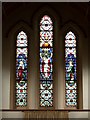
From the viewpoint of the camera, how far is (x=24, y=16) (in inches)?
379

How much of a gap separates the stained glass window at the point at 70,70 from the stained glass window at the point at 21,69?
1.26m

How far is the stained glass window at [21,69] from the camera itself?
9.54 m

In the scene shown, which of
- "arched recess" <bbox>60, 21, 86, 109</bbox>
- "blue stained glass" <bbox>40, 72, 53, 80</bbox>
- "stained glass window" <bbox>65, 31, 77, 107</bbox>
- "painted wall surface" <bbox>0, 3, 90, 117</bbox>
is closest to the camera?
"painted wall surface" <bbox>0, 3, 90, 117</bbox>

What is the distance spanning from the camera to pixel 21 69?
9664 mm

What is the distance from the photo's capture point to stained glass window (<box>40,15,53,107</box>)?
9531mm

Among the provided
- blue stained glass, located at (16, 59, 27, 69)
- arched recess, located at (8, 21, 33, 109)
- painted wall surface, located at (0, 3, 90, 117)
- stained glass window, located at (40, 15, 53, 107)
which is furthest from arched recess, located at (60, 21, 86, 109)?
blue stained glass, located at (16, 59, 27, 69)

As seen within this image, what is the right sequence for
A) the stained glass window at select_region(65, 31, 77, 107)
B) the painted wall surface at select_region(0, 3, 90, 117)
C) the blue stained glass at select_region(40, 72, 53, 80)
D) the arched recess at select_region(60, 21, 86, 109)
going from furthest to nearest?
the blue stained glass at select_region(40, 72, 53, 80)
the stained glass window at select_region(65, 31, 77, 107)
the arched recess at select_region(60, 21, 86, 109)
the painted wall surface at select_region(0, 3, 90, 117)

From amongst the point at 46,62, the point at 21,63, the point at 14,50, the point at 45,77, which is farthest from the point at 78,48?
the point at 14,50

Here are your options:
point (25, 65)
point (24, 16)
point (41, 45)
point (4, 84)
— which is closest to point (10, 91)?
point (4, 84)

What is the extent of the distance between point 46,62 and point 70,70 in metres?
0.78

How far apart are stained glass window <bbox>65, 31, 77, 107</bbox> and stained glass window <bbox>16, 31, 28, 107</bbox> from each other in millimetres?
1260

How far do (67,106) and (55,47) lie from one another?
1.81 meters

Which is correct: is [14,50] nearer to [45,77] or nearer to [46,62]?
[46,62]

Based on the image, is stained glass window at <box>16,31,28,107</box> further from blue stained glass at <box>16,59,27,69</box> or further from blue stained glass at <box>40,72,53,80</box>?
blue stained glass at <box>40,72,53,80</box>
